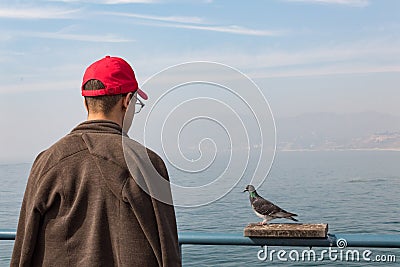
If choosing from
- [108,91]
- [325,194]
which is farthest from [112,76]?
[325,194]

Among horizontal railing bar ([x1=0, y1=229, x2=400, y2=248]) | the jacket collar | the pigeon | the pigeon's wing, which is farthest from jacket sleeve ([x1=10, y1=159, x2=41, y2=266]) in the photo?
the pigeon's wing

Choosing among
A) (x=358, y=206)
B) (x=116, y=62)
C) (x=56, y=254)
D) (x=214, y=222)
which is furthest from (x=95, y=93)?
(x=358, y=206)

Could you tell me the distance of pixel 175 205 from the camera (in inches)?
82.1

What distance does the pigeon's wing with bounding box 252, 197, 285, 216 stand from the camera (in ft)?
10.9

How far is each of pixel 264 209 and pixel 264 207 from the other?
0.02m

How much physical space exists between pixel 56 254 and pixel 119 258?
176 millimetres

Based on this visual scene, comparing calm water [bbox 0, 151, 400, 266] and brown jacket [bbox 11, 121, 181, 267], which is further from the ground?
brown jacket [bbox 11, 121, 181, 267]

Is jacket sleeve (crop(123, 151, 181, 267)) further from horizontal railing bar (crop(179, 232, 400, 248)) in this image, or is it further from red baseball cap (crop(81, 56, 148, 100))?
horizontal railing bar (crop(179, 232, 400, 248))

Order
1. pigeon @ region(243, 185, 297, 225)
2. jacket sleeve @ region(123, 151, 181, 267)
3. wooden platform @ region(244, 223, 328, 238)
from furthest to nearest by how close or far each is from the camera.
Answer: pigeon @ region(243, 185, 297, 225), wooden platform @ region(244, 223, 328, 238), jacket sleeve @ region(123, 151, 181, 267)

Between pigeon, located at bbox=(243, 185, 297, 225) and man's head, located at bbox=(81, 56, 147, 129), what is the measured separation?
1283 millimetres

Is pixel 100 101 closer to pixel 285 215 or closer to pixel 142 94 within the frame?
pixel 142 94

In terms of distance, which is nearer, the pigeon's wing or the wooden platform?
the wooden platform

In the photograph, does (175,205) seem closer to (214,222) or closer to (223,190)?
(223,190)

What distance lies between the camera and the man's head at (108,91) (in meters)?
2.02
